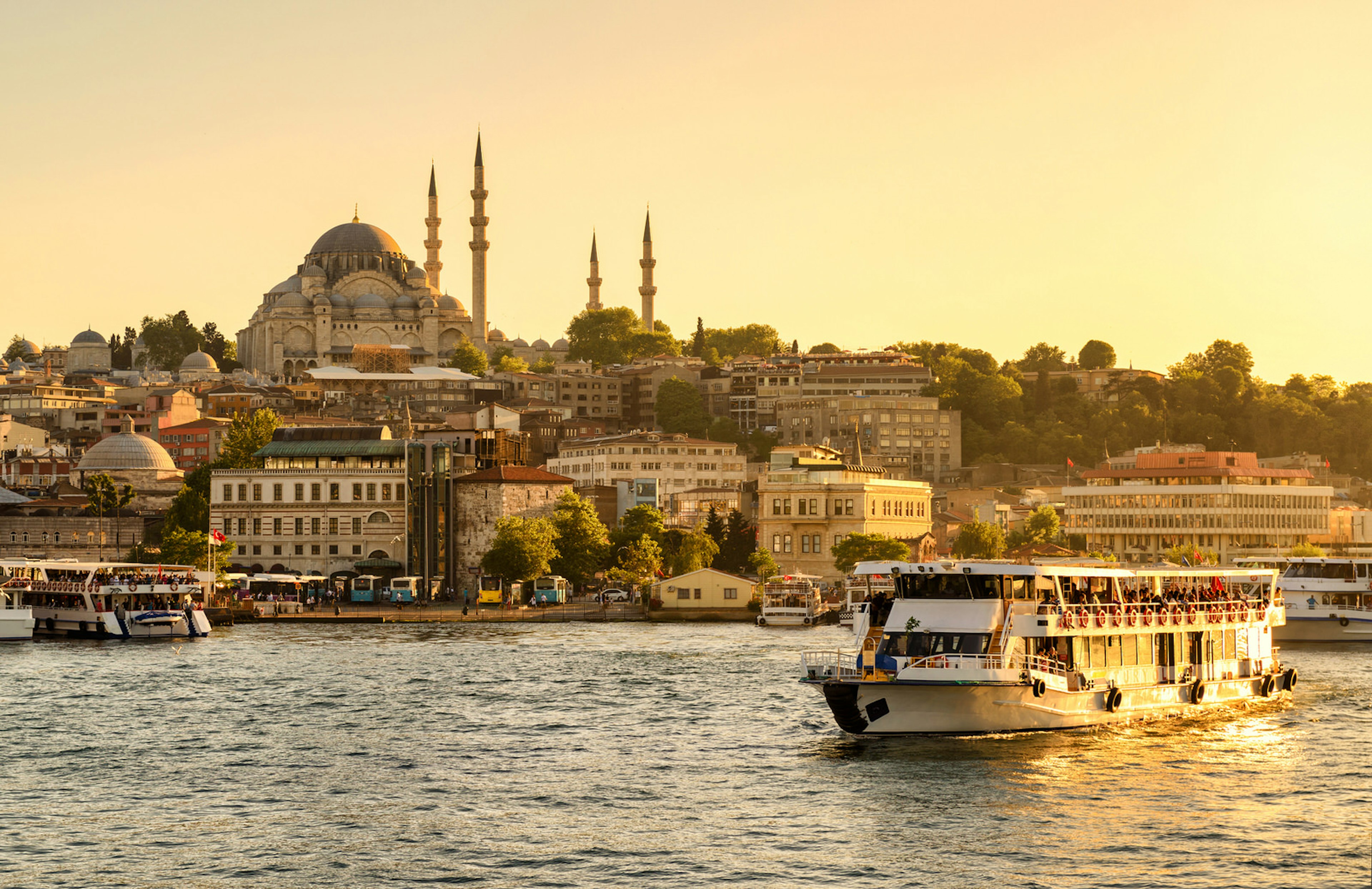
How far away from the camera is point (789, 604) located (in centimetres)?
8225

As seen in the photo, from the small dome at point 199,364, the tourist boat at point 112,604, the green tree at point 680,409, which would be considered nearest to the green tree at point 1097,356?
the green tree at point 680,409

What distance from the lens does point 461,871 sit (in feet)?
84.2

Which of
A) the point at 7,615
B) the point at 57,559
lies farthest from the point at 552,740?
the point at 57,559

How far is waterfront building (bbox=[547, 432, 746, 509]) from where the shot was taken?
122m

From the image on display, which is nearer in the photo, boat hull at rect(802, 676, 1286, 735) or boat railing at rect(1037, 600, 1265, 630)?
boat hull at rect(802, 676, 1286, 735)

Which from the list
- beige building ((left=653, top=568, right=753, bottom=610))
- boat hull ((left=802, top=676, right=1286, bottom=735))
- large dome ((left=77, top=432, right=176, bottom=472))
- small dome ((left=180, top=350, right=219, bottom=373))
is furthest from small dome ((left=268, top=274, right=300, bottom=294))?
boat hull ((left=802, top=676, right=1286, bottom=735))

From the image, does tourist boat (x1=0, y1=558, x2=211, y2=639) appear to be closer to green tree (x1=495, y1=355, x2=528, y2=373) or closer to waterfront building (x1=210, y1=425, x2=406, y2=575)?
waterfront building (x1=210, y1=425, x2=406, y2=575)

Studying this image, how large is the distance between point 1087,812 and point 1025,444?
130484 mm

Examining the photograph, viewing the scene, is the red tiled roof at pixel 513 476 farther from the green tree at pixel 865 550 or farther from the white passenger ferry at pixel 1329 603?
the white passenger ferry at pixel 1329 603

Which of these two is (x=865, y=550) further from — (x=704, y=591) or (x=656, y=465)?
(x=656, y=465)

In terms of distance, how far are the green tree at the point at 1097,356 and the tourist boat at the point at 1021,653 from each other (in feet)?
508

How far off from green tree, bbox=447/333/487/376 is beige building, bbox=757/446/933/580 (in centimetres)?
7976

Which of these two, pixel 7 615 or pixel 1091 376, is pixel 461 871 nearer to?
pixel 7 615

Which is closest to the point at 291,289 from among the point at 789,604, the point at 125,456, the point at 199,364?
the point at 199,364
